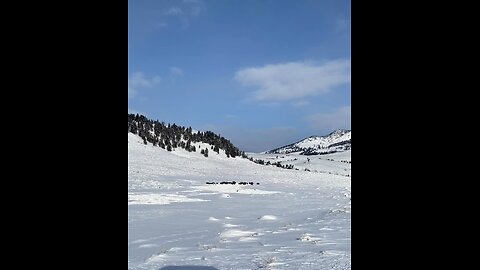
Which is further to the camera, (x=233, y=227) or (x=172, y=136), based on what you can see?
(x=172, y=136)

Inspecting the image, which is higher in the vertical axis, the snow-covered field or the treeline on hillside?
the treeline on hillside

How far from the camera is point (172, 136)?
23.9 meters

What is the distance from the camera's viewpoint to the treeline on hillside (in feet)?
75.0

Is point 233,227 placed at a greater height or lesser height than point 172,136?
lesser

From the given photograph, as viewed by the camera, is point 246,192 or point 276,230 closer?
point 276,230

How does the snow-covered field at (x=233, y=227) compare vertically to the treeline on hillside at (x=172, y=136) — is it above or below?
below

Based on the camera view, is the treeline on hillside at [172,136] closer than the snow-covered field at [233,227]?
No

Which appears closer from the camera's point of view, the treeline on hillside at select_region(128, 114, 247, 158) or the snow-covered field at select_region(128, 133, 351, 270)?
the snow-covered field at select_region(128, 133, 351, 270)

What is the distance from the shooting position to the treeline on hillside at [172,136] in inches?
900
